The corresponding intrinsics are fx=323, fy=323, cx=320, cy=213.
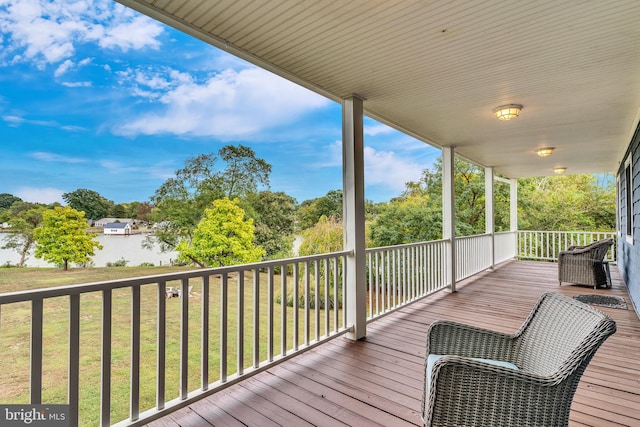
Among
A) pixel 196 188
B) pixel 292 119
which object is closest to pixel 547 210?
pixel 292 119

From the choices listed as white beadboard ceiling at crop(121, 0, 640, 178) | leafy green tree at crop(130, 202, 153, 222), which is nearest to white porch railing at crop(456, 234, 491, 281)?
white beadboard ceiling at crop(121, 0, 640, 178)

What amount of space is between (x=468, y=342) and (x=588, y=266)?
Answer: 5.29 meters

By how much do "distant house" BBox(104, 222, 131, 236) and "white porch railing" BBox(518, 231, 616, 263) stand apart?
391 inches

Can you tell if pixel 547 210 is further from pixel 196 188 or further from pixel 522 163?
pixel 196 188

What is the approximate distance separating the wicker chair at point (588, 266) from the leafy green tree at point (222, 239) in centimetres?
541

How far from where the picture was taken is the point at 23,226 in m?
1.91

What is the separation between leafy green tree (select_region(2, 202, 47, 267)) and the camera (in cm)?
184

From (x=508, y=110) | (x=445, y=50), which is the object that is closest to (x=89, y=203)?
(x=445, y=50)

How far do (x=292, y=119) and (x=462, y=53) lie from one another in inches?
176

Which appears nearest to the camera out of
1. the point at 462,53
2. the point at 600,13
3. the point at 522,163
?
the point at 600,13

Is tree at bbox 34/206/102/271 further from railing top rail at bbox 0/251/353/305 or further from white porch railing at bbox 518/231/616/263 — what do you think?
white porch railing at bbox 518/231/616/263

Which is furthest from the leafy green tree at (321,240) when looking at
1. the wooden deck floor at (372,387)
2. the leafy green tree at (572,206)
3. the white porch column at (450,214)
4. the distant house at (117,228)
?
the leafy green tree at (572,206)

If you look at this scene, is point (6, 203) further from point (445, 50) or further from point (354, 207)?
point (445, 50)

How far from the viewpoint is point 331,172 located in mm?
7562
